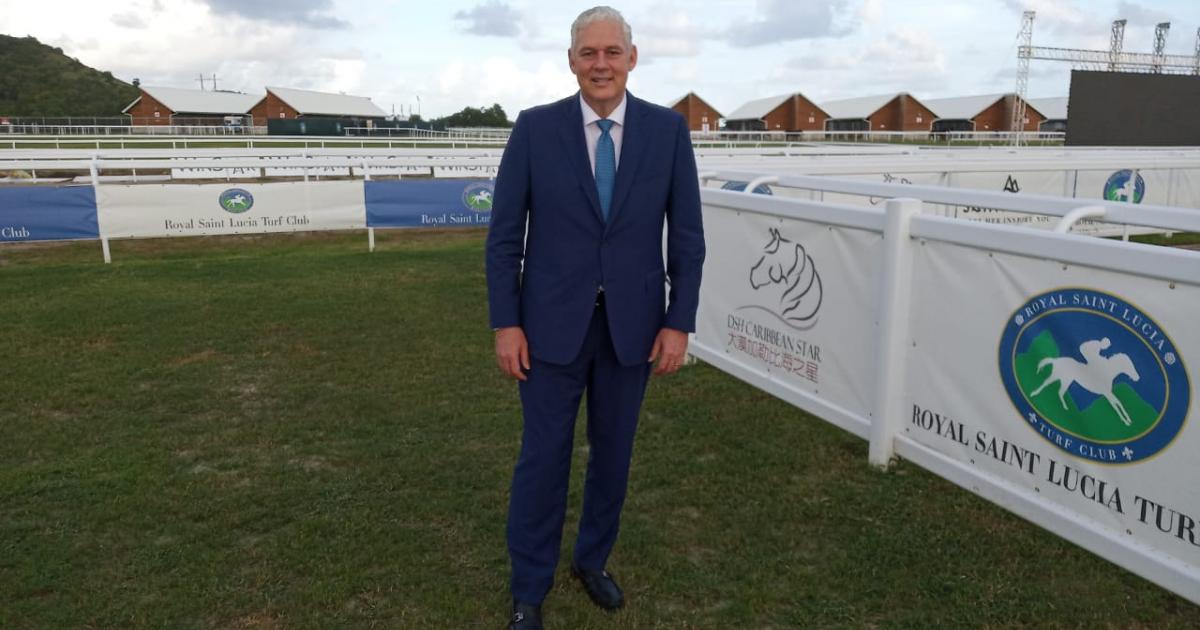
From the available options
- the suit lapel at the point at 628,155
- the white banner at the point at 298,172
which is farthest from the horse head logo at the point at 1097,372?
the white banner at the point at 298,172

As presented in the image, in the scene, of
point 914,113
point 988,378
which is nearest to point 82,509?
point 988,378

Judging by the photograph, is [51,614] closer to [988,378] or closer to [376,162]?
[988,378]

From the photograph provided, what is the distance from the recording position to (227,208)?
39.8 feet

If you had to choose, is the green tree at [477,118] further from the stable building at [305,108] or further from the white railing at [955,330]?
the white railing at [955,330]

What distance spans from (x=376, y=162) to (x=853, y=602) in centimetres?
1234

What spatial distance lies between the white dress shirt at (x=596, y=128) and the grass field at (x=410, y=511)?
1.60 m

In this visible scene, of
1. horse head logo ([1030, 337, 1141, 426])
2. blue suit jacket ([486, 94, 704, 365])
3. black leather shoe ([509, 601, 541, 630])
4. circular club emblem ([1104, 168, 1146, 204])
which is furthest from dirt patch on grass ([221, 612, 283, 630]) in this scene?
circular club emblem ([1104, 168, 1146, 204])

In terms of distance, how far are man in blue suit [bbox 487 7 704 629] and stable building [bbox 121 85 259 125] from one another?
7098 cm

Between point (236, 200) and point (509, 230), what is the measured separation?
10556 mm

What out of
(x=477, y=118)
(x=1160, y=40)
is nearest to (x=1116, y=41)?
(x=1160, y=40)

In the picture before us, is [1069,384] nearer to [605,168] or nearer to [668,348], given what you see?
[668,348]

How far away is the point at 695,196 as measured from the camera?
2916 millimetres

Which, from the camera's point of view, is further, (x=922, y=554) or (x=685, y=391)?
(x=685, y=391)

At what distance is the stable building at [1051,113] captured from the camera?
2761 inches
